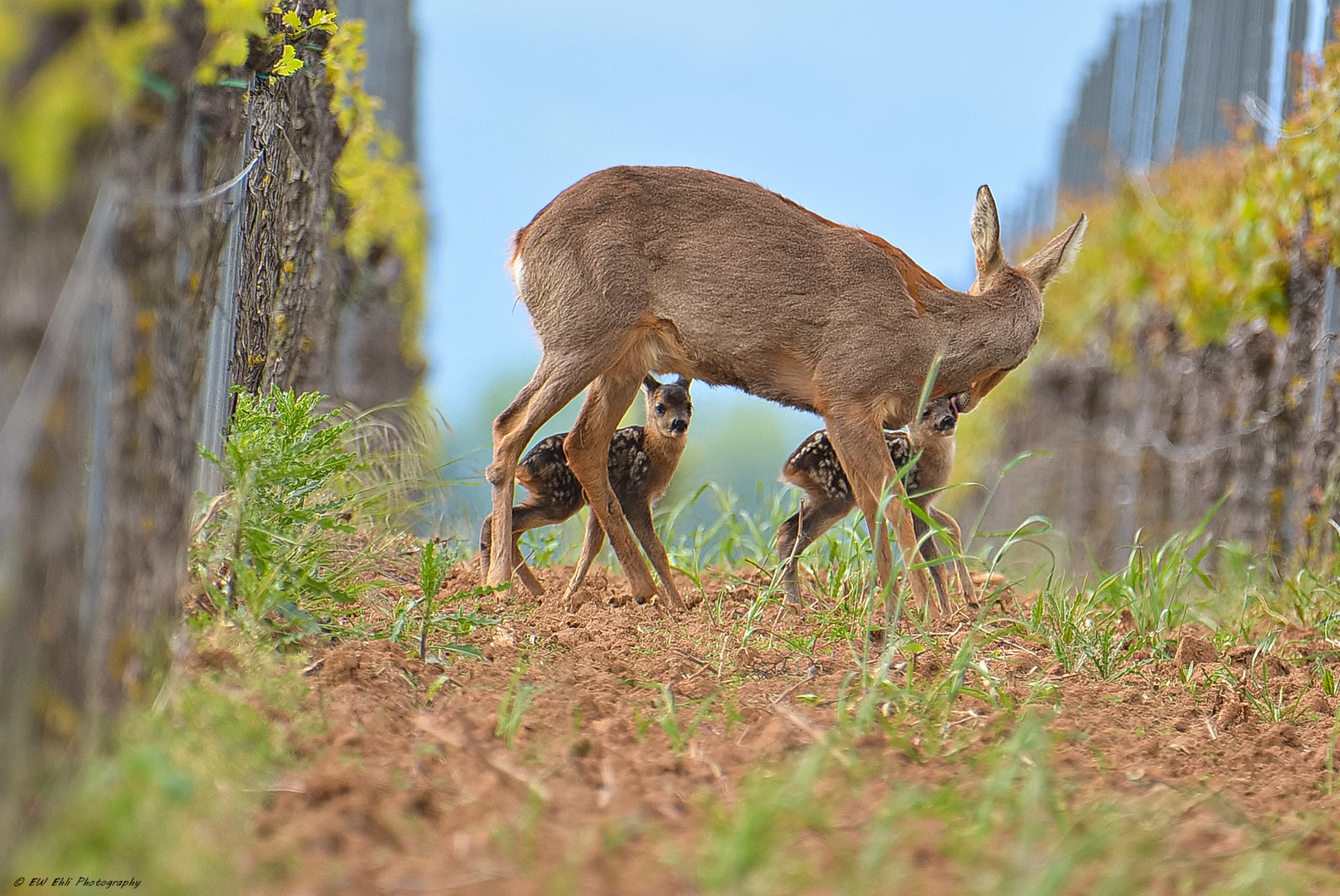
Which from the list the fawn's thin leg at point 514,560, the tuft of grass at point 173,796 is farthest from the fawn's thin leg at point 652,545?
the tuft of grass at point 173,796

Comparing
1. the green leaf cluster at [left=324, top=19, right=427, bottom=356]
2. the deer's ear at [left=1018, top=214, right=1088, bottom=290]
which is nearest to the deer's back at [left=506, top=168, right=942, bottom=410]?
the deer's ear at [left=1018, top=214, right=1088, bottom=290]

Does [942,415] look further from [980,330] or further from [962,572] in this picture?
[962,572]

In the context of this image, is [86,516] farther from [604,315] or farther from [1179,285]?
[1179,285]

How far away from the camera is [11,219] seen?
210cm

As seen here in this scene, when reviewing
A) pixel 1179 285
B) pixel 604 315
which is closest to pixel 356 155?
pixel 604 315

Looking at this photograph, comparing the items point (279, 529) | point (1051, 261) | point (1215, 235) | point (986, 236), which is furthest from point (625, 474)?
point (1215, 235)

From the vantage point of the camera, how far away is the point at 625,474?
6.05 m

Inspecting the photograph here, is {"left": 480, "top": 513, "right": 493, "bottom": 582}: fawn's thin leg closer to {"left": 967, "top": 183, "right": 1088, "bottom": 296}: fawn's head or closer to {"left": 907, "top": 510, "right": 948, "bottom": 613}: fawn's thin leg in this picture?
{"left": 907, "top": 510, "right": 948, "bottom": 613}: fawn's thin leg

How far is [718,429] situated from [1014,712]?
46.0 metres

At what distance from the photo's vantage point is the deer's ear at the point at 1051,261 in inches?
235

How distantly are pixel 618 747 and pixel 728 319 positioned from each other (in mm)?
2429

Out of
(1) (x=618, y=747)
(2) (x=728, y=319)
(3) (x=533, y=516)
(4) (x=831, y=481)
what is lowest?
(1) (x=618, y=747)

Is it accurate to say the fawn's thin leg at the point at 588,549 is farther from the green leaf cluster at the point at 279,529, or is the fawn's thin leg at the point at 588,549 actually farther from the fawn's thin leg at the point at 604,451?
the green leaf cluster at the point at 279,529

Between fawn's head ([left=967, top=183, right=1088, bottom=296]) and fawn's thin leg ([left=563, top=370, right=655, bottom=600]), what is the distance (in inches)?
62.7
